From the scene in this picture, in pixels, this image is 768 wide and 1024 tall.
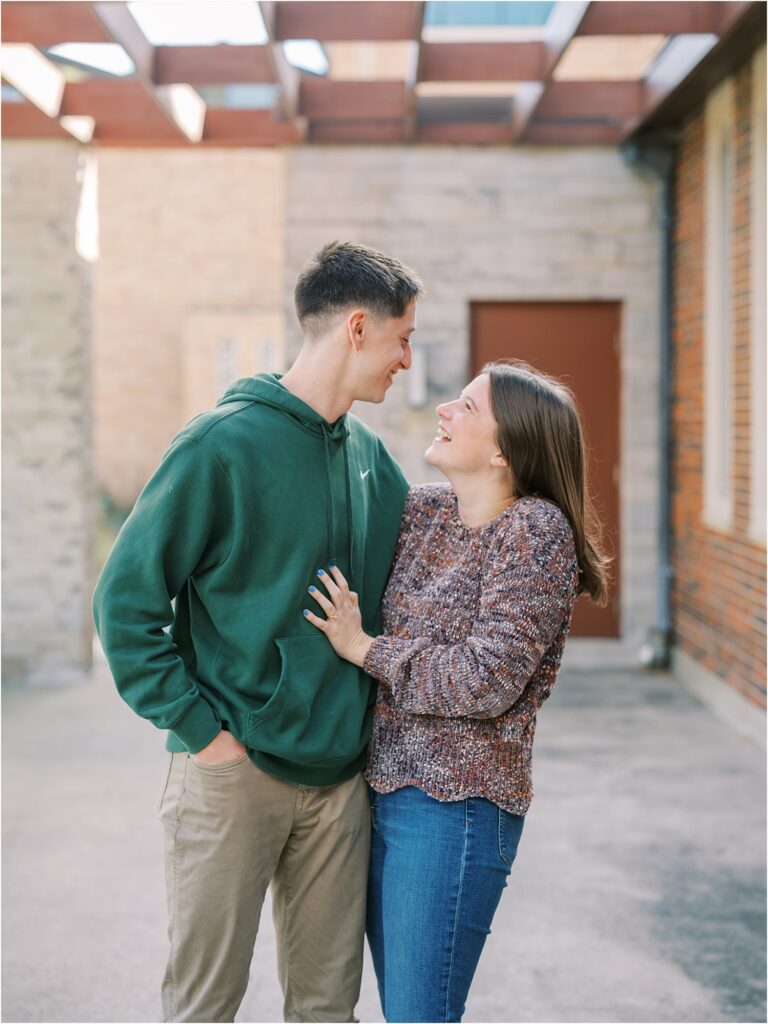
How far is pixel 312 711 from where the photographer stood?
206 centimetres

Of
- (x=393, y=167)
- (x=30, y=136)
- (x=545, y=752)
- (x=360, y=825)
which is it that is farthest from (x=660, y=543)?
(x=360, y=825)

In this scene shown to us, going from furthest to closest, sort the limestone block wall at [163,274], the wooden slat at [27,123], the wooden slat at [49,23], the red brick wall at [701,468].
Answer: the limestone block wall at [163,274] < the wooden slat at [27,123] < the red brick wall at [701,468] < the wooden slat at [49,23]

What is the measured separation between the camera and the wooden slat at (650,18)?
5.48 meters

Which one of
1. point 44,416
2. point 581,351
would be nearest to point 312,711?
point 44,416

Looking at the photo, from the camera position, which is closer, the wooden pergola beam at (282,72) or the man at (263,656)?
the man at (263,656)

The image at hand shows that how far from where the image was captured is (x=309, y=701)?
2041mm

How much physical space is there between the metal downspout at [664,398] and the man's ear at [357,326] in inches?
243

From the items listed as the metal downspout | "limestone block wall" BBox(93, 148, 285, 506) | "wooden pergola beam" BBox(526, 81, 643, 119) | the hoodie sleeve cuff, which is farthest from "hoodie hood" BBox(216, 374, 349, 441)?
"limestone block wall" BBox(93, 148, 285, 506)

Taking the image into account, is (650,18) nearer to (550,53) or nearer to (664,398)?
(550,53)

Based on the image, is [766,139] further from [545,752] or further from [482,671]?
[482,671]

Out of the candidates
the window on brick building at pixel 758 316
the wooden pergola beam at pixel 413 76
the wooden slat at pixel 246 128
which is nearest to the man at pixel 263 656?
the wooden pergola beam at pixel 413 76

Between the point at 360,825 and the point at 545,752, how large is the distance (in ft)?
13.0

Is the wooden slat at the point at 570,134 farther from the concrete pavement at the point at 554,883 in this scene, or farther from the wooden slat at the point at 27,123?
the concrete pavement at the point at 554,883

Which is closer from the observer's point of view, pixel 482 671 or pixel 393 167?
pixel 482 671
